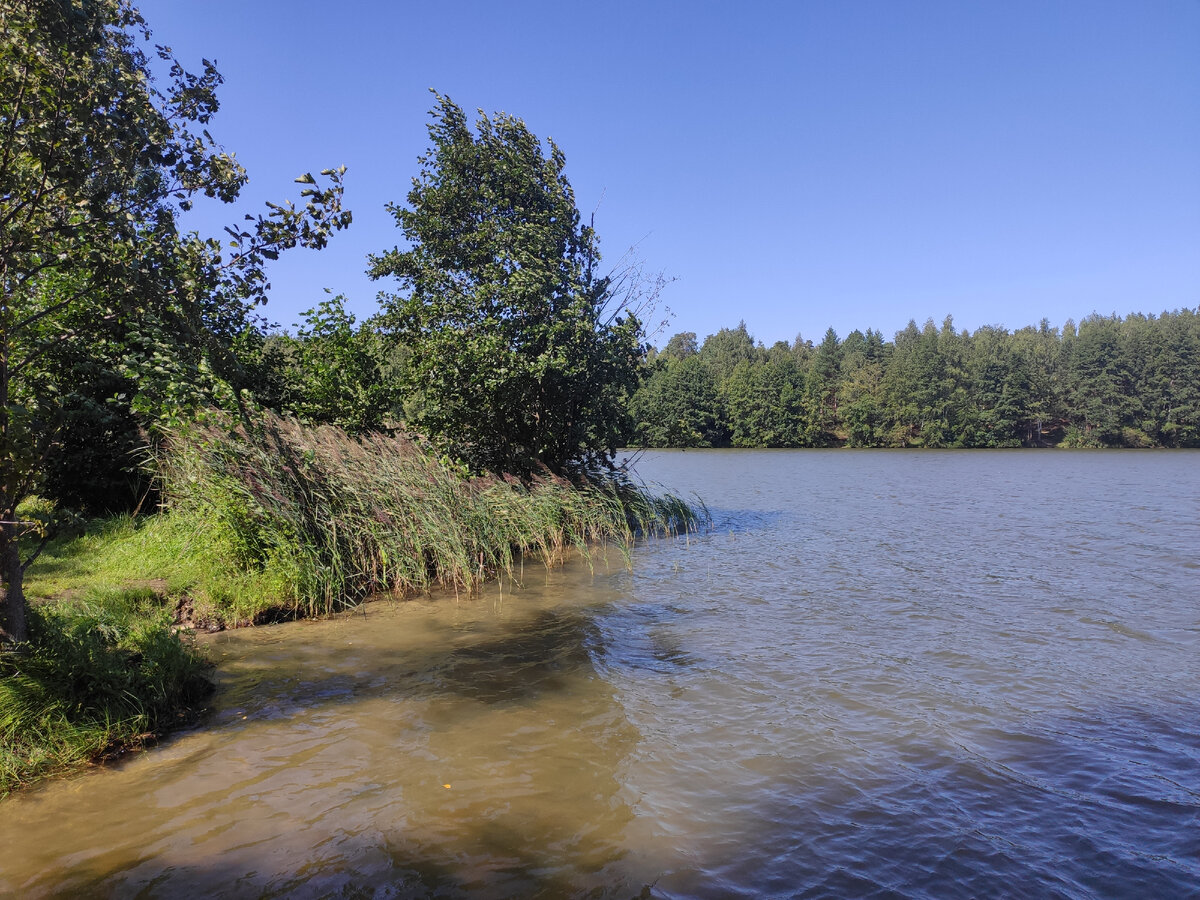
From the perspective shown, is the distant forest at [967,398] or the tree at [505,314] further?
the distant forest at [967,398]

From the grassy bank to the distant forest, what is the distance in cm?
6117

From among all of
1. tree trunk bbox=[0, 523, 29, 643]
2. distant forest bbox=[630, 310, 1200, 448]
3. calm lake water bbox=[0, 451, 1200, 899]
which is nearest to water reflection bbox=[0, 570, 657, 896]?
calm lake water bbox=[0, 451, 1200, 899]

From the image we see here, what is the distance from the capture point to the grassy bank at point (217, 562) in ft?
16.9

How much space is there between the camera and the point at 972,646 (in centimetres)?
866

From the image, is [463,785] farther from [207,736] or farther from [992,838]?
[992,838]

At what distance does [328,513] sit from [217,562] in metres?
1.58

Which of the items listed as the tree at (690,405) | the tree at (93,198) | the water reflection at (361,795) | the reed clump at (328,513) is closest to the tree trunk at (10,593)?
the tree at (93,198)

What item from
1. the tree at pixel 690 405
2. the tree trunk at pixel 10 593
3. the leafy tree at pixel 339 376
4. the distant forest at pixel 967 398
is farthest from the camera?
the tree at pixel 690 405

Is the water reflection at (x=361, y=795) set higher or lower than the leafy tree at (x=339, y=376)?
lower

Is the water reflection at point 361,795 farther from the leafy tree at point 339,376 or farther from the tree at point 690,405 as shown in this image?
the tree at point 690,405

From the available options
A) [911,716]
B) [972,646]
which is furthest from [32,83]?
[972,646]

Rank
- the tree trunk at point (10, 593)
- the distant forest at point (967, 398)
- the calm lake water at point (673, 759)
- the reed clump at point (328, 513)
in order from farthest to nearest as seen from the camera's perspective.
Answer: the distant forest at point (967, 398) < the reed clump at point (328, 513) < the tree trunk at point (10, 593) < the calm lake water at point (673, 759)

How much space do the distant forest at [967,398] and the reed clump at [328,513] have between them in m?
60.4

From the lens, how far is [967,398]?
8031cm
